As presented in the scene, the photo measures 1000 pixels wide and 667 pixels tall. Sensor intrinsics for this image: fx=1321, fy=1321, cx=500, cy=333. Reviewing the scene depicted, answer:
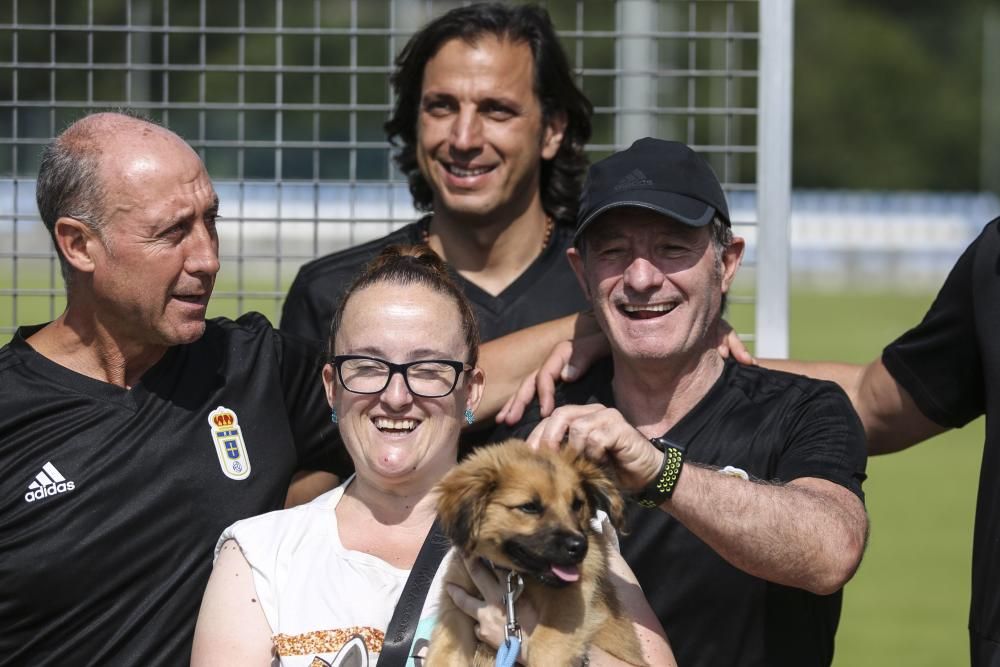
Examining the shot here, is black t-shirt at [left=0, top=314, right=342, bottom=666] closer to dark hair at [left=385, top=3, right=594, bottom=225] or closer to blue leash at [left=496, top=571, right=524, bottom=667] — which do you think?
blue leash at [left=496, top=571, right=524, bottom=667]

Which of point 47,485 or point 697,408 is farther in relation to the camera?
point 697,408

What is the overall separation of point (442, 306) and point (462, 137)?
1.66 meters

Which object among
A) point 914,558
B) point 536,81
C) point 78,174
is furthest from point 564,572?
point 914,558

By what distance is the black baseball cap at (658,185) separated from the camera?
370cm

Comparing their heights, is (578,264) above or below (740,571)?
above

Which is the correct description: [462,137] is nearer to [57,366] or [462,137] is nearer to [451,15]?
[451,15]

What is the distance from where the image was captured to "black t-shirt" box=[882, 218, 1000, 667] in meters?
3.72

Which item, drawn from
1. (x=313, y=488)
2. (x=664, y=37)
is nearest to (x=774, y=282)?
(x=664, y=37)

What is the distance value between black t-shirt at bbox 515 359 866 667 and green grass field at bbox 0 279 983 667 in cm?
498

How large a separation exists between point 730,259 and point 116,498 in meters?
1.92

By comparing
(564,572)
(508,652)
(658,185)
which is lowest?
(508,652)

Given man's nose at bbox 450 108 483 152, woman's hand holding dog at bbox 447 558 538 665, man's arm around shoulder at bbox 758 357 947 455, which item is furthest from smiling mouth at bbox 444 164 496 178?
woman's hand holding dog at bbox 447 558 538 665

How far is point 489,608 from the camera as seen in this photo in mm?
3170

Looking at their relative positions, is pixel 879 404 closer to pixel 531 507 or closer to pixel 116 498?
pixel 531 507
